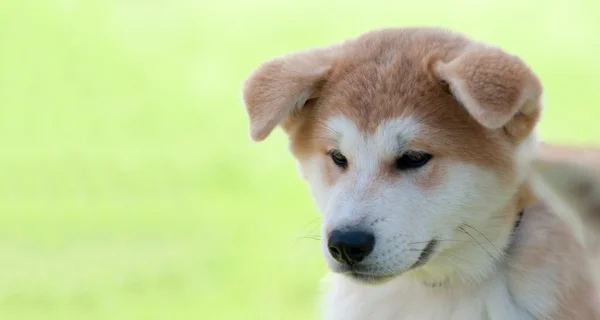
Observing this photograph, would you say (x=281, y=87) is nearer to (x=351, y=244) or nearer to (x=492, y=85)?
(x=351, y=244)

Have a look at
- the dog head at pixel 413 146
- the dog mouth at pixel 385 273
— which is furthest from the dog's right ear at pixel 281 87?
the dog mouth at pixel 385 273

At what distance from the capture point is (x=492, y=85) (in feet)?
10.1

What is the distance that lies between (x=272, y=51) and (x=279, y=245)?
8.93ft

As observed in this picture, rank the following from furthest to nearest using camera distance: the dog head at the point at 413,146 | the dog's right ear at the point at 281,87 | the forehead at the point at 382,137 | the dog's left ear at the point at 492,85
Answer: the dog's right ear at the point at 281,87
the forehead at the point at 382,137
the dog head at the point at 413,146
the dog's left ear at the point at 492,85

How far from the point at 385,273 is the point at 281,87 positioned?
77 centimetres

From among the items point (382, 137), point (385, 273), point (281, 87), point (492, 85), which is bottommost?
point (385, 273)

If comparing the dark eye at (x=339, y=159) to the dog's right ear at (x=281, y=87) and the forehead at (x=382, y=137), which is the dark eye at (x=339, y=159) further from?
the dog's right ear at (x=281, y=87)

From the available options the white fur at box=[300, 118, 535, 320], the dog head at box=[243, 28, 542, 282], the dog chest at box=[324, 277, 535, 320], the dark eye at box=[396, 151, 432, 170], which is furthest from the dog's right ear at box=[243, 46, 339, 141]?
the dog chest at box=[324, 277, 535, 320]

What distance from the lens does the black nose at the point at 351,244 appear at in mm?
3119

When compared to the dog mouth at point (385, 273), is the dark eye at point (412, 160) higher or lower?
higher

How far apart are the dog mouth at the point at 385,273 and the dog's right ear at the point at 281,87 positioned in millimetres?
591

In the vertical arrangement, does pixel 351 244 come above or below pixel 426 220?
above

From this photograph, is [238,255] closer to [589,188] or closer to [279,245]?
[279,245]

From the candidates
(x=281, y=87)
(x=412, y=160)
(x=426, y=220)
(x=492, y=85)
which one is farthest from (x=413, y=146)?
(x=281, y=87)
